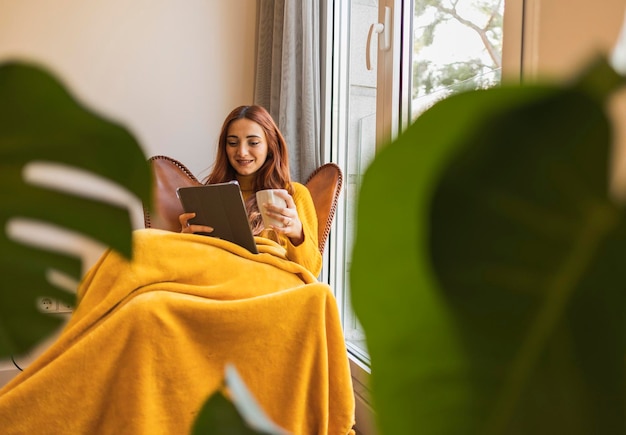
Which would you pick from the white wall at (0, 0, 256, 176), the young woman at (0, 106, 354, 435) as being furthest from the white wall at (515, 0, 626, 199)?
the white wall at (0, 0, 256, 176)

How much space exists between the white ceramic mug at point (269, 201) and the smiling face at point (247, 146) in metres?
0.47

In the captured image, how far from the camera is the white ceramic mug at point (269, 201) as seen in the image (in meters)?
2.09

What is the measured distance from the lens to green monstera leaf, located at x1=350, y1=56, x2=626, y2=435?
0.09 metres

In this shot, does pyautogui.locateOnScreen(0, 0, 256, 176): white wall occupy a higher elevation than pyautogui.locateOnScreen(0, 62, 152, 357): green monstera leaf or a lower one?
higher

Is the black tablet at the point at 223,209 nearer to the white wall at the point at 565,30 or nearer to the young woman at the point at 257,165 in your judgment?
the young woman at the point at 257,165

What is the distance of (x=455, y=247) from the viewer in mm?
94

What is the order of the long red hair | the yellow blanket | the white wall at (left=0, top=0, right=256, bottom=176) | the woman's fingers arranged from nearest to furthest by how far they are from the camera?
the yellow blanket
the woman's fingers
the long red hair
the white wall at (left=0, top=0, right=256, bottom=176)

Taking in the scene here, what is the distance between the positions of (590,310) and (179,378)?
156 centimetres

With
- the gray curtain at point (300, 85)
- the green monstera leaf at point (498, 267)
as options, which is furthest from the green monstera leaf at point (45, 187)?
the gray curtain at point (300, 85)

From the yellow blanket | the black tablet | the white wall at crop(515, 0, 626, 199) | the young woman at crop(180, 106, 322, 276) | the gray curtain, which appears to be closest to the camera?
the white wall at crop(515, 0, 626, 199)

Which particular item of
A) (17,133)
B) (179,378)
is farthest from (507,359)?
(179,378)

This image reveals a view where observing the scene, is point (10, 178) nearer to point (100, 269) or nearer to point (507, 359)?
point (507, 359)

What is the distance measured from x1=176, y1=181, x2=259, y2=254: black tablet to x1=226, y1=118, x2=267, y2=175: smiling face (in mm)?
495

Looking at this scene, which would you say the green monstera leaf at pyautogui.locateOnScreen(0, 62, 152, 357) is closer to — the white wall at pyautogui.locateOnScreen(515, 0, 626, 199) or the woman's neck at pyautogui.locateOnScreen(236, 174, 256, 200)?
the white wall at pyautogui.locateOnScreen(515, 0, 626, 199)
